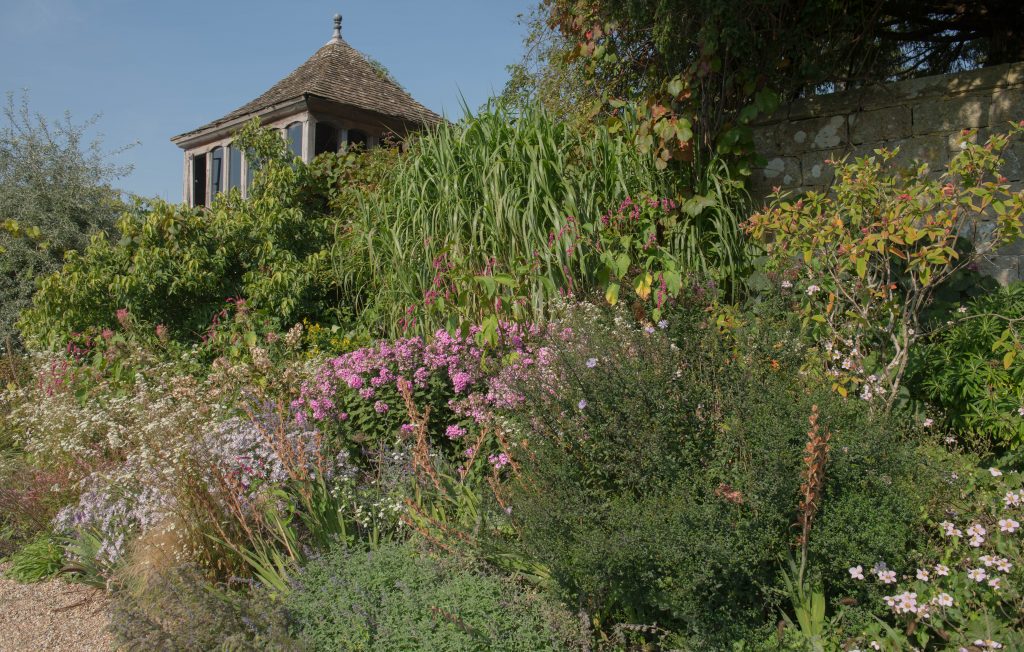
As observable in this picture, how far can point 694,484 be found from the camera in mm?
2402

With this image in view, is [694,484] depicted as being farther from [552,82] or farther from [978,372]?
[552,82]

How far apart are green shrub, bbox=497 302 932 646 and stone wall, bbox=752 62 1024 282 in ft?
8.48

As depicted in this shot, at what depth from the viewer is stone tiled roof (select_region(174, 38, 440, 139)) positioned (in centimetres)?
1255

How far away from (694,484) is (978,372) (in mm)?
1632

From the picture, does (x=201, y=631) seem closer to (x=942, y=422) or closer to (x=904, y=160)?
(x=942, y=422)

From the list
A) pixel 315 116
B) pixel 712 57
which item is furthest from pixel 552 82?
pixel 315 116

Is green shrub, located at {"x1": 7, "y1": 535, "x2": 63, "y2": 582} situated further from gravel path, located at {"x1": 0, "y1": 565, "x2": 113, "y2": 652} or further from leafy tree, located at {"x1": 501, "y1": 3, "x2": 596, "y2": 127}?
leafy tree, located at {"x1": 501, "y1": 3, "x2": 596, "y2": 127}

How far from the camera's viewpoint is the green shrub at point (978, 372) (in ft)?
10.0

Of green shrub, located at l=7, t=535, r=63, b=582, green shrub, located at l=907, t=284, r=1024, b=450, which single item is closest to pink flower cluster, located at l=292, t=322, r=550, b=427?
green shrub, located at l=7, t=535, r=63, b=582

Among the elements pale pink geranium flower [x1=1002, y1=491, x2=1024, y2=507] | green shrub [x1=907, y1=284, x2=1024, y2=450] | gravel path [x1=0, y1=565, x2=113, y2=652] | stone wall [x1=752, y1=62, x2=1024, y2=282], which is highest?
stone wall [x1=752, y1=62, x2=1024, y2=282]

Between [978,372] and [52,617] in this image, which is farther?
[52,617]

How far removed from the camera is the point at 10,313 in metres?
10.5

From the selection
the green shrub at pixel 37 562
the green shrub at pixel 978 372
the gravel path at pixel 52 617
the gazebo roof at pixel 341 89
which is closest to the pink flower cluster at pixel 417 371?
the gravel path at pixel 52 617

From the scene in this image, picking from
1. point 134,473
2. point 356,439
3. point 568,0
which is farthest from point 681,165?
point 134,473
